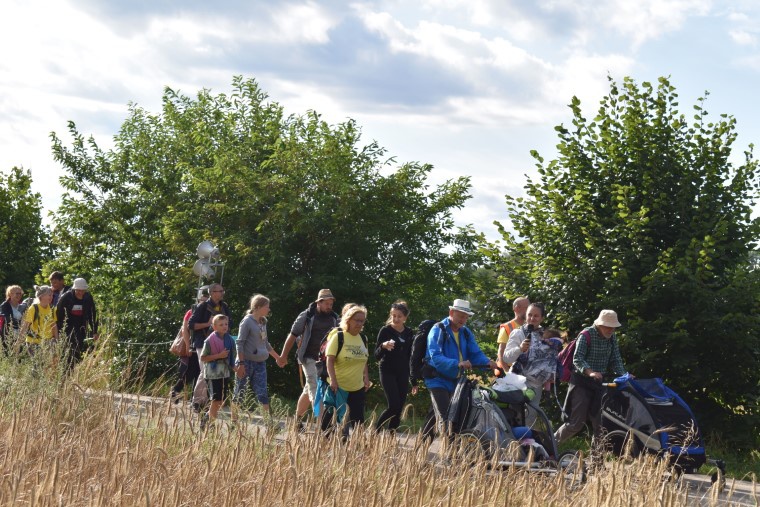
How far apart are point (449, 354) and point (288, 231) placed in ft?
31.8

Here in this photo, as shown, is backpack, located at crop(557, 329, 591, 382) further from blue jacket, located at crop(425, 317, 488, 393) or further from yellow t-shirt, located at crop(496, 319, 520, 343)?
blue jacket, located at crop(425, 317, 488, 393)

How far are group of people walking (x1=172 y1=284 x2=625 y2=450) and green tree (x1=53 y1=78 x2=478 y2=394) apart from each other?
6.12 m

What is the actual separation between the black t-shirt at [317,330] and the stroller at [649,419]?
336 centimetres

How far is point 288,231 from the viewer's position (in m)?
20.7

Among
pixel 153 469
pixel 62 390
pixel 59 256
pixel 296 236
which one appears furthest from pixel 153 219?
pixel 153 469

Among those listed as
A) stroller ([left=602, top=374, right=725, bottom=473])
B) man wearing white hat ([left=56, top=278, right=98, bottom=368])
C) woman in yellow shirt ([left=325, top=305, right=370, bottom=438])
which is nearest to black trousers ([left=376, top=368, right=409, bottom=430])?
woman in yellow shirt ([left=325, top=305, right=370, bottom=438])

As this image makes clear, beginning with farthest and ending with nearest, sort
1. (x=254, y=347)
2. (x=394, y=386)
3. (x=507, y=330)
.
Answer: (x=507, y=330)
(x=254, y=347)
(x=394, y=386)

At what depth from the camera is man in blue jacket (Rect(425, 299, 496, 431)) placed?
36.8 feet

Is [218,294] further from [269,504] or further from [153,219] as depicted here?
[153,219]

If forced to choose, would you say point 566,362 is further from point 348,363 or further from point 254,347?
point 254,347

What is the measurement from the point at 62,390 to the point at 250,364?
133 inches

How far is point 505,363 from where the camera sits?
12.5 meters

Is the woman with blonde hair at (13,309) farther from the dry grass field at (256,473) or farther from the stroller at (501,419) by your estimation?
the dry grass field at (256,473)

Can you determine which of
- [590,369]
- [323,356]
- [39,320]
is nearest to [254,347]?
[323,356]
